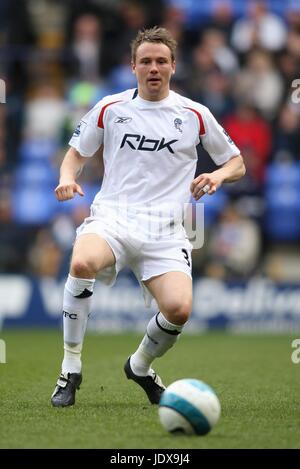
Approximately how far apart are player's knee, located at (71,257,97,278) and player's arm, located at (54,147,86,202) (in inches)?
16.3

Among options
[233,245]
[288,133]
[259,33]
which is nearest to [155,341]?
[233,245]

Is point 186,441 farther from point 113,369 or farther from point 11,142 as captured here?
point 11,142

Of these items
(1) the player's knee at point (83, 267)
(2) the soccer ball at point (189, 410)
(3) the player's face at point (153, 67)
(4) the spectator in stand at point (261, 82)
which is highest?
(3) the player's face at point (153, 67)

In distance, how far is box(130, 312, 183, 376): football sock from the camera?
6.70 metres

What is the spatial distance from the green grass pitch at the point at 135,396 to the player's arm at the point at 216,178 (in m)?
1.40

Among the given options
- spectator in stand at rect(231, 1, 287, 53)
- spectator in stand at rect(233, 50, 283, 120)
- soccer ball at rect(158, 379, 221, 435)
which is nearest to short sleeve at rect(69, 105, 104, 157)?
soccer ball at rect(158, 379, 221, 435)

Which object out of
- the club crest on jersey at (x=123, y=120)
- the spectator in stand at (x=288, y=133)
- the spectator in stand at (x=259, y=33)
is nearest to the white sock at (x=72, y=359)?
the club crest on jersey at (x=123, y=120)

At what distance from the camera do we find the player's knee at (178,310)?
21.3ft

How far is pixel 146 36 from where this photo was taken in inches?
266

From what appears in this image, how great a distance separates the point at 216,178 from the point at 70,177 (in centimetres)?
98

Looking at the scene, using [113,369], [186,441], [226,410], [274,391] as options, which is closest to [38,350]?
[113,369]

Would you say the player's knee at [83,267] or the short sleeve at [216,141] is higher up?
the short sleeve at [216,141]

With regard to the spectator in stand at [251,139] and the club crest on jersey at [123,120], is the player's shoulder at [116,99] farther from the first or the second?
the spectator in stand at [251,139]

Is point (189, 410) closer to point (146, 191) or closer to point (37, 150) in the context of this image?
point (146, 191)
